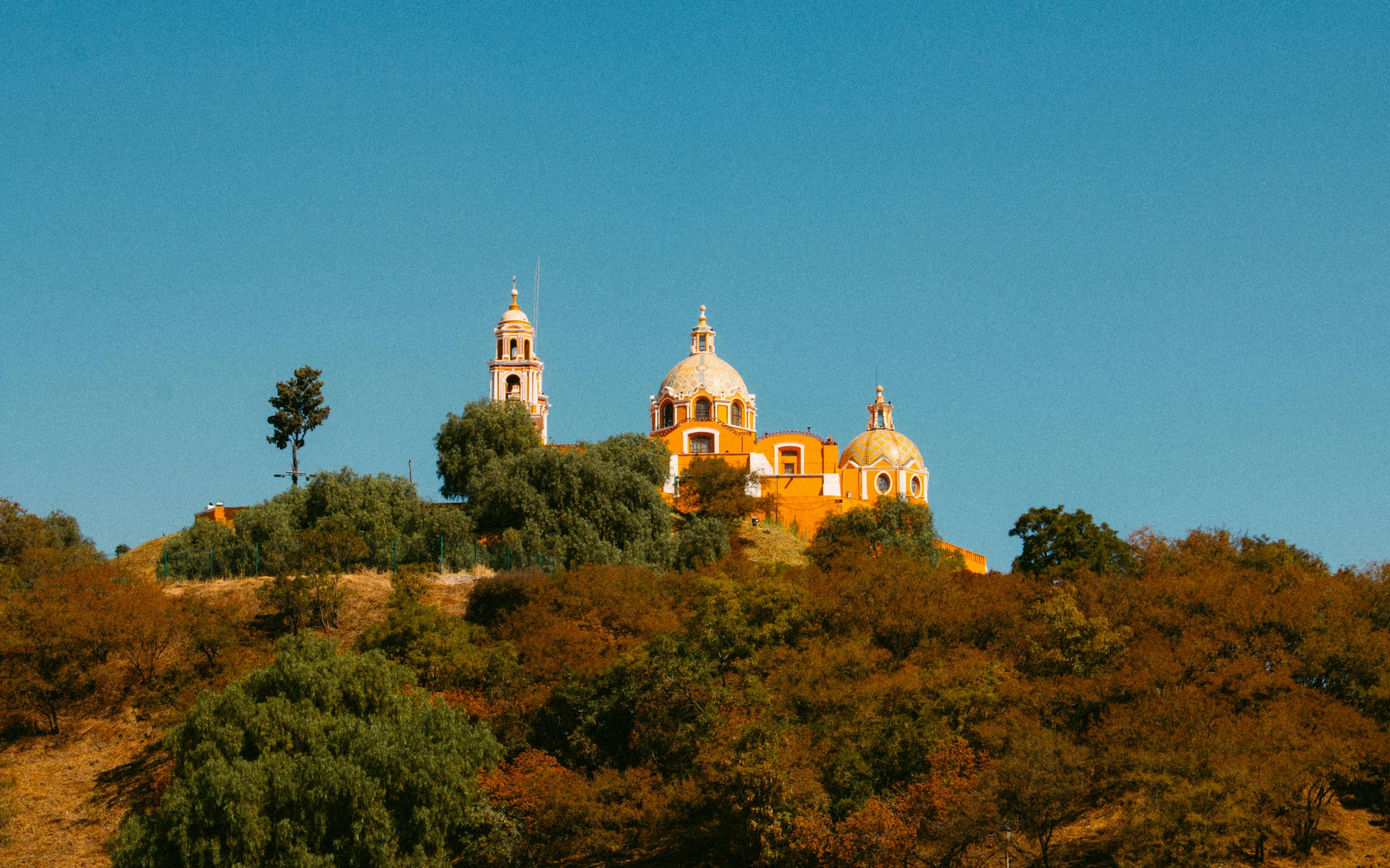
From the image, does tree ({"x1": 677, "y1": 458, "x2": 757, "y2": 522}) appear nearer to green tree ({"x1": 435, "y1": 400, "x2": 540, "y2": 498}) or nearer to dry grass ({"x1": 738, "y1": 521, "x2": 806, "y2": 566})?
dry grass ({"x1": 738, "y1": 521, "x2": 806, "y2": 566})

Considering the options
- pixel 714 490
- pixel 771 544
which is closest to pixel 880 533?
pixel 771 544

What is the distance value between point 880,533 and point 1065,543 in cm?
652

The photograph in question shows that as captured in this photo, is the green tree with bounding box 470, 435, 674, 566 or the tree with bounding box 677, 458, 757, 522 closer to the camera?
the green tree with bounding box 470, 435, 674, 566

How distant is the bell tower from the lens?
221ft

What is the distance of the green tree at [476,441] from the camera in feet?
173

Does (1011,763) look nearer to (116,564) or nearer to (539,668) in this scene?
(539,668)

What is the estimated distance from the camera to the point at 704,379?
218ft

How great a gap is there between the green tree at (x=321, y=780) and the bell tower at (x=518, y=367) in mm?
35124

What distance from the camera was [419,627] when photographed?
36.8 m

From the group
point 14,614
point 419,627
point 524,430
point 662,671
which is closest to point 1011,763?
point 662,671

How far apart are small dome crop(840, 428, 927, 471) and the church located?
0.11 ft

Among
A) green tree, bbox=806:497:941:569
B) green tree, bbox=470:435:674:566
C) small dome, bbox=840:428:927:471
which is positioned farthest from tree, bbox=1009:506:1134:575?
small dome, bbox=840:428:927:471

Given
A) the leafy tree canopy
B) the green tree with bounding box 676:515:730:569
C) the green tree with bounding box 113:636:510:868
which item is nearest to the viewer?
the green tree with bounding box 113:636:510:868

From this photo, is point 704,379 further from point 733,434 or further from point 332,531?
point 332,531
